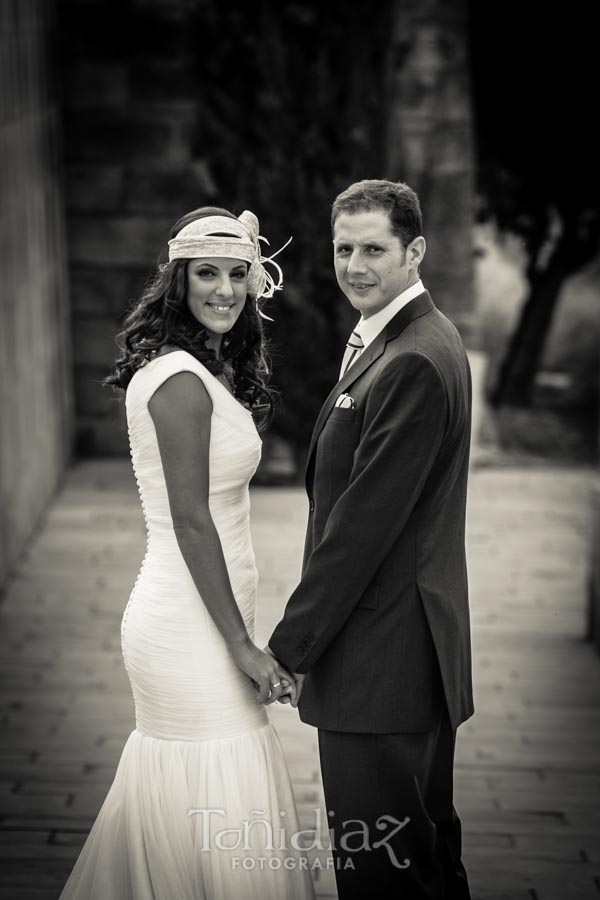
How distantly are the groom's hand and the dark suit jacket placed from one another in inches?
0.9

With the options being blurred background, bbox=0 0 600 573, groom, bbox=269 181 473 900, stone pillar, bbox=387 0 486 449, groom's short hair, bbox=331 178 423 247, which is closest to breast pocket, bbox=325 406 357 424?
groom, bbox=269 181 473 900

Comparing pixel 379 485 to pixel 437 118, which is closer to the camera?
pixel 379 485

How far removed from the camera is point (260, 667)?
2.56 meters

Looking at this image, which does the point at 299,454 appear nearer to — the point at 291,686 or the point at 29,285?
the point at 29,285

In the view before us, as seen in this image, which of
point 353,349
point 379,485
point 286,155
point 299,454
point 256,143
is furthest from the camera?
point 299,454

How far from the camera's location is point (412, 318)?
2572 mm

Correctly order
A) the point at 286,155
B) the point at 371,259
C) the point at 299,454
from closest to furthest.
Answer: the point at 371,259 → the point at 286,155 → the point at 299,454

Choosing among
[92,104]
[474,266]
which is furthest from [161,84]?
[474,266]

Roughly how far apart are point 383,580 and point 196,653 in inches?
16.6

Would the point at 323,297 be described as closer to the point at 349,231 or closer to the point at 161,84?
the point at 161,84

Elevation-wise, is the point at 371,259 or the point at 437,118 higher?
the point at 437,118

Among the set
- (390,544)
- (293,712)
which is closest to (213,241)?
(390,544)

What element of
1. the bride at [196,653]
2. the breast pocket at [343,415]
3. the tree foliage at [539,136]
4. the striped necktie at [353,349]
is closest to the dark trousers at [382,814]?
the bride at [196,653]

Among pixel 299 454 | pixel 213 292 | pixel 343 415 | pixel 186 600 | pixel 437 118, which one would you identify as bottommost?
pixel 299 454
